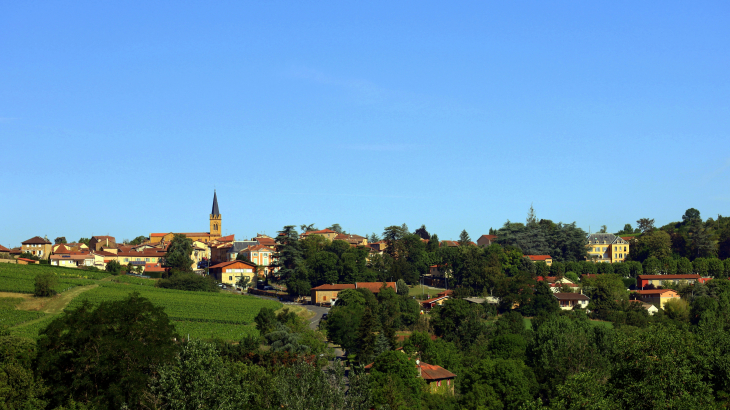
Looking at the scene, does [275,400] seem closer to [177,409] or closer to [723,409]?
[177,409]

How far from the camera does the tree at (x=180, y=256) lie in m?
109

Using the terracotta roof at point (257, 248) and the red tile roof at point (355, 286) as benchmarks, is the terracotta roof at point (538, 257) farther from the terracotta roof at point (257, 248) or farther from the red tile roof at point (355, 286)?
the terracotta roof at point (257, 248)

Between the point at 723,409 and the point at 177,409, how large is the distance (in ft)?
84.0

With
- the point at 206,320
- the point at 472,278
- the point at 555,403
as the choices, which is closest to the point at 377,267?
the point at 472,278

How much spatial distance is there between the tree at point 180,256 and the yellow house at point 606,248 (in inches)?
A: 2985

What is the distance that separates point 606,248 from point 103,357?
121 metres

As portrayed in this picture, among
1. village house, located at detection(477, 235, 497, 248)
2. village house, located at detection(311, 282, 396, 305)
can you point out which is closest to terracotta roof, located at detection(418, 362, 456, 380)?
village house, located at detection(311, 282, 396, 305)

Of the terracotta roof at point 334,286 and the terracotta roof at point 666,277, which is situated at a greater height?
the terracotta roof at point 666,277

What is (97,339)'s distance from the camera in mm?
37344

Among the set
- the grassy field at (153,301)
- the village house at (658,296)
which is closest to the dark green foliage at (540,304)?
the village house at (658,296)

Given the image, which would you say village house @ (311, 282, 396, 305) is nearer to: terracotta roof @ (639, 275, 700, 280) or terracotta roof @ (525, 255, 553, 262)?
terracotta roof @ (525, 255, 553, 262)

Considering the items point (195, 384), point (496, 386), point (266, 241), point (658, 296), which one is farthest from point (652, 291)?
point (195, 384)

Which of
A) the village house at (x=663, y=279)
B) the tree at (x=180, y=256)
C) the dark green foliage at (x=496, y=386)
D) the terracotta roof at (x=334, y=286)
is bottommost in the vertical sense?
the dark green foliage at (x=496, y=386)

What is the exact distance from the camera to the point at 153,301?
270ft
